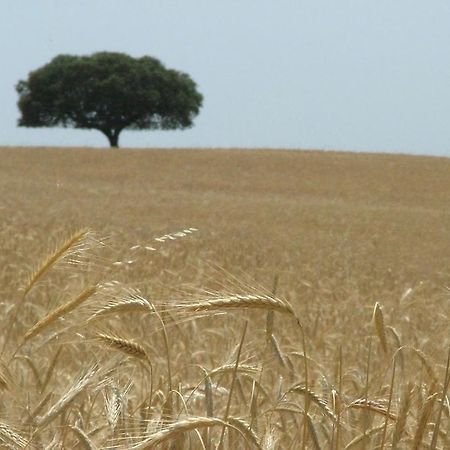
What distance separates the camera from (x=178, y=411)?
7.04 ft

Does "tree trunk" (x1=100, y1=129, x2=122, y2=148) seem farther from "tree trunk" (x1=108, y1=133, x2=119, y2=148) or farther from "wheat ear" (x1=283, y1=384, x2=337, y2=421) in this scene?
"wheat ear" (x1=283, y1=384, x2=337, y2=421)

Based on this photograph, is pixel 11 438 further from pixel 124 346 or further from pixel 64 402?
pixel 124 346

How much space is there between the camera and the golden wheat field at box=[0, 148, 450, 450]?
78.2 inches

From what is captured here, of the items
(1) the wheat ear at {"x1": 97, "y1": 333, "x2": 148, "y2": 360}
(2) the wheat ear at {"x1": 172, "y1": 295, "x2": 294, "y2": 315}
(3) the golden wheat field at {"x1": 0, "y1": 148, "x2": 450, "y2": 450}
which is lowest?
(3) the golden wheat field at {"x1": 0, "y1": 148, "x2": 450, "y2": 450}

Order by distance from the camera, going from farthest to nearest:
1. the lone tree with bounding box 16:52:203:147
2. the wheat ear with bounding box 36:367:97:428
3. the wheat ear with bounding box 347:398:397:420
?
1. the lone tree with bounding box 16:52:203:147
2. the wheat ear with bounding box 347:398:397:420
3. the wheat ear with bounding box 36:367:97:428

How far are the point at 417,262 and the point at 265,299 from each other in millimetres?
16716

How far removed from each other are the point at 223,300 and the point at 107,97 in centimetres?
5500

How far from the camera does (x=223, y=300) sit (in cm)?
170

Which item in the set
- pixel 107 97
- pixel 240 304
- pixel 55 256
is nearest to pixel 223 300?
pixel 240 304

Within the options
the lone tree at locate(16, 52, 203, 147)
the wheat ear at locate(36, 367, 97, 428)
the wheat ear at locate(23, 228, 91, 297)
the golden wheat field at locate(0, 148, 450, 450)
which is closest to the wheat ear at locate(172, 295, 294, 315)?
the golden wheat field at locate(0, 148, 450, 450)

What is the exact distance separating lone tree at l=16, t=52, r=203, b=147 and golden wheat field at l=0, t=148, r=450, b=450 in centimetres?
1751

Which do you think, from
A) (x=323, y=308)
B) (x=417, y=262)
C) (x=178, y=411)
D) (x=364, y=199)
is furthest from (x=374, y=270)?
(x=364, y=199)

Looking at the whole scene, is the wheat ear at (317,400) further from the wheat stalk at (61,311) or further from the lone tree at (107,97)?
the lone tree at (107,97)

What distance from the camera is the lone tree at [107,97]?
184ft
